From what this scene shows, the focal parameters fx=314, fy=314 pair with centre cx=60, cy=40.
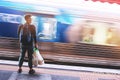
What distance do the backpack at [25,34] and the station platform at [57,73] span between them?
36.5 inches

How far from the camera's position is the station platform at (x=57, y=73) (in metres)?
8.52

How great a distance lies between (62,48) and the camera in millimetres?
10711

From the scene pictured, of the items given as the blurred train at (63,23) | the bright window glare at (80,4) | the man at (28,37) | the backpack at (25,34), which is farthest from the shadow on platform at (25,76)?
the bright window glare at (80,4)

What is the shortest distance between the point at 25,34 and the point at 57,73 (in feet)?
5.02

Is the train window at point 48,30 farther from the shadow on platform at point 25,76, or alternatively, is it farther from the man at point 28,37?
the shadow on platform at point 25,76

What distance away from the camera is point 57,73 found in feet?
30.2

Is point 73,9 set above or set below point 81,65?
above

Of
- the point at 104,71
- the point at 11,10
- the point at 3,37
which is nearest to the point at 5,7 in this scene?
the point at 11,10

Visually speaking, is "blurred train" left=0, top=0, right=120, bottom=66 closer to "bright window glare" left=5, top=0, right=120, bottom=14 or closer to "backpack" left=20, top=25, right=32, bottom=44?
"bright window glare" left=5, top=0, right=120, bottom=14

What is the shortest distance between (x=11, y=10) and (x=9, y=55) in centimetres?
150

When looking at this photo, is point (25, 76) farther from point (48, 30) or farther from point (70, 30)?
point (70, 30)

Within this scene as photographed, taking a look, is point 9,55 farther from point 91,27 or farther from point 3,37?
point 91,27

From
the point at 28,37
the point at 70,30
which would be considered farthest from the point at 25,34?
the point at 70,30

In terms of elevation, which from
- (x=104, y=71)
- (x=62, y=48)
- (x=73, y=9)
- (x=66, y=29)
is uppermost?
(x=73, y=9)
